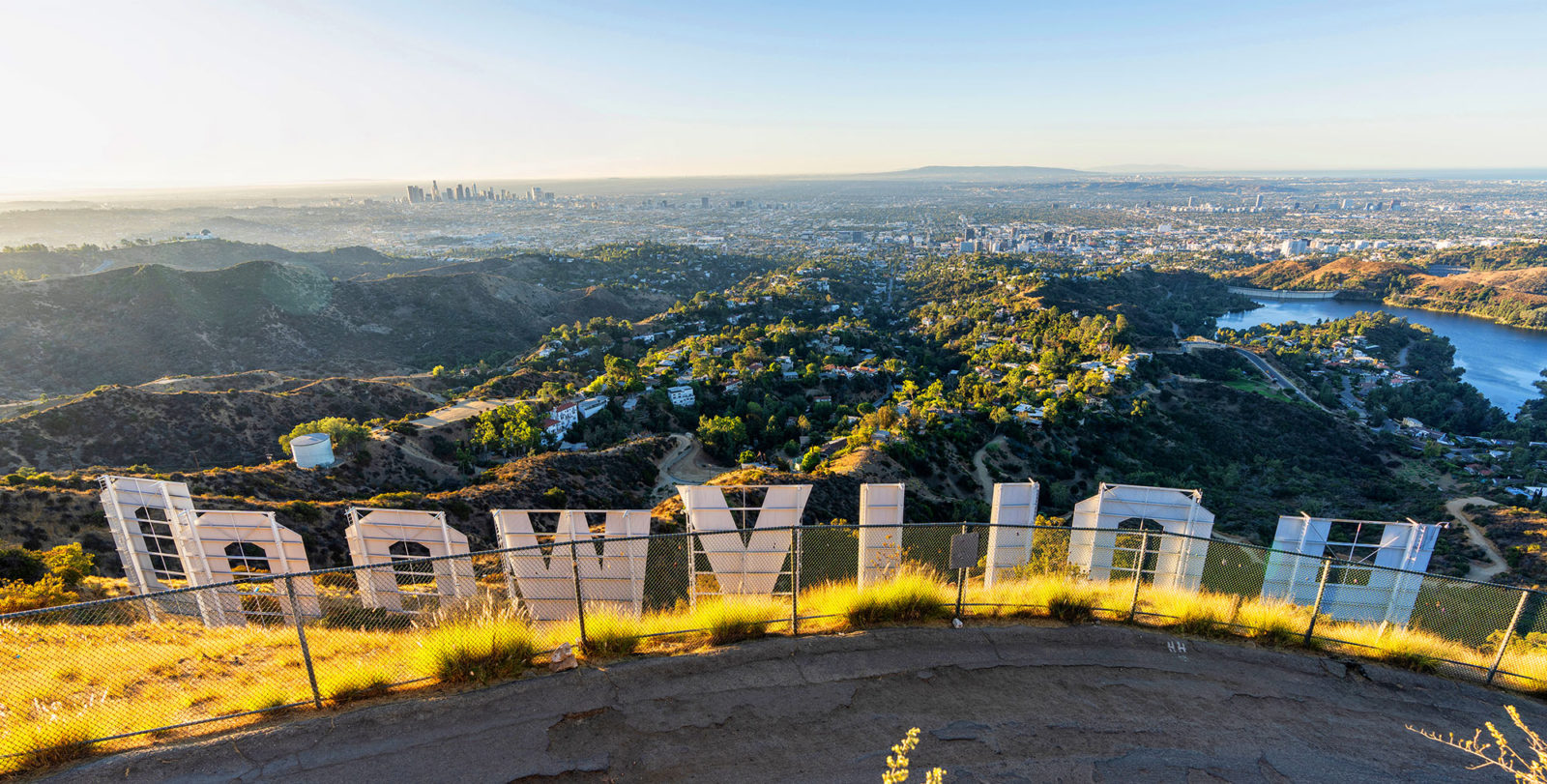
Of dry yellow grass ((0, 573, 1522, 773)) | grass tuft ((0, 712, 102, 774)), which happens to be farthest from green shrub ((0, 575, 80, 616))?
grass tuft ((0, 712, 102, 774))

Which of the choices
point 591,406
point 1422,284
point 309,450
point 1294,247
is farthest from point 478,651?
point 1294,247

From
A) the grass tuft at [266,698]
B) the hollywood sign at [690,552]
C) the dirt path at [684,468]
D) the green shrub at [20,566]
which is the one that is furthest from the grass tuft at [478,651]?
the dirt path at [684,468]

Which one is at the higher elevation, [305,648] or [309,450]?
[305,648]

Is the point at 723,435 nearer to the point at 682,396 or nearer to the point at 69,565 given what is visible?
the point at 682,396

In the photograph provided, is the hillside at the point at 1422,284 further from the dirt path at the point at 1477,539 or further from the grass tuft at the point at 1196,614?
the grass tuft at the point at 1196,614

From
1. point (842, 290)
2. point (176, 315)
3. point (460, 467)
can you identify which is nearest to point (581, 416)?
point (460, 467)

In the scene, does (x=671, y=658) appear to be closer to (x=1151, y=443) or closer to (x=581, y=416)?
(x=581, y=416)

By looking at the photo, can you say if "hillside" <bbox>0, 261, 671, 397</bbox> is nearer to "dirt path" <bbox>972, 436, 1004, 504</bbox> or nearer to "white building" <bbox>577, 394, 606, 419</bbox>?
"white building" <bbox>577, 394, 606, 419</bbox>
